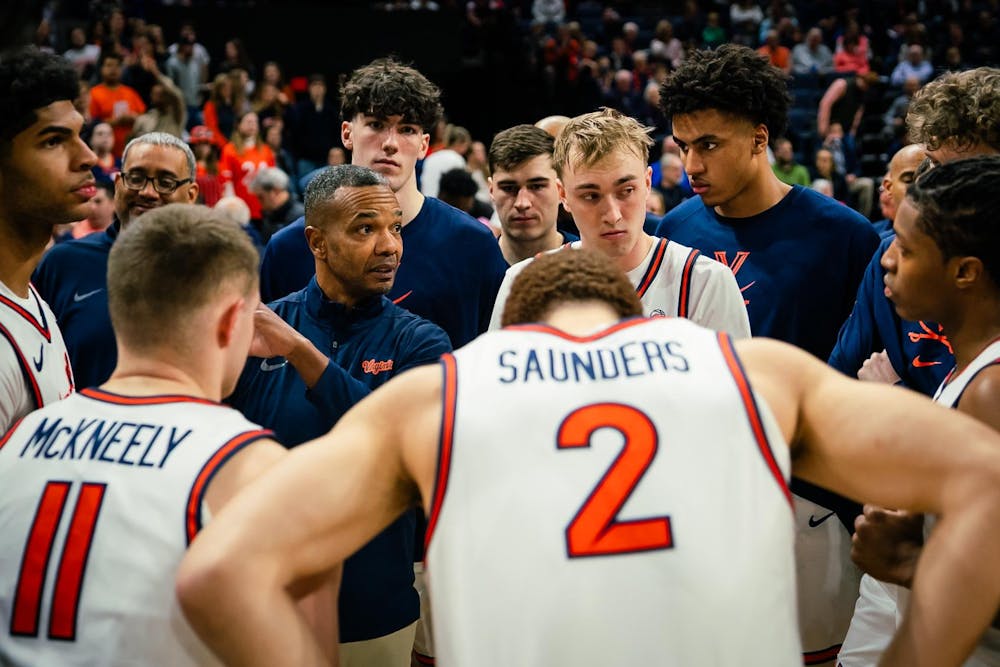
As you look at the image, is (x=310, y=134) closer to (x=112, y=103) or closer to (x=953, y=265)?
(x=112, y=103)

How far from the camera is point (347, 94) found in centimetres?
484

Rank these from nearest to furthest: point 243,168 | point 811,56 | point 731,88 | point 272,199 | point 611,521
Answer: point 611,521, point 731,88, point 272,199, point 243,168, point 811,56

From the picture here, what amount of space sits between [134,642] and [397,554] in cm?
128

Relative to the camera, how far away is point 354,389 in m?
3.31

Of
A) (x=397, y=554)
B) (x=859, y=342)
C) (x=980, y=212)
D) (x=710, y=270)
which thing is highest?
(x=980, y=212)

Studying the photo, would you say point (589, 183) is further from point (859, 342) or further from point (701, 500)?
point (701, 500)

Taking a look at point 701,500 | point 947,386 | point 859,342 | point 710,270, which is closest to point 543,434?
point 701,500

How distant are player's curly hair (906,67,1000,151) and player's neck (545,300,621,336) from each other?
1.98 metres

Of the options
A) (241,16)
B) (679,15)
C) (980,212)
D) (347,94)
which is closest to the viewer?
(980,212)

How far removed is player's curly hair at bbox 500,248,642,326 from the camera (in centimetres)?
247

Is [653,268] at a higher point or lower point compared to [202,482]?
higher

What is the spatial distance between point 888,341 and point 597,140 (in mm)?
1237

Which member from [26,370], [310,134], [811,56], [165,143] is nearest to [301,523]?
[26,370]

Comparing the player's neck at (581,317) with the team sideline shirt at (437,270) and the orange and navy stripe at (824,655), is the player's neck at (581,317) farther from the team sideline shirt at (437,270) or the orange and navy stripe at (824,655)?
the orange and navy stripe at (824,655)
